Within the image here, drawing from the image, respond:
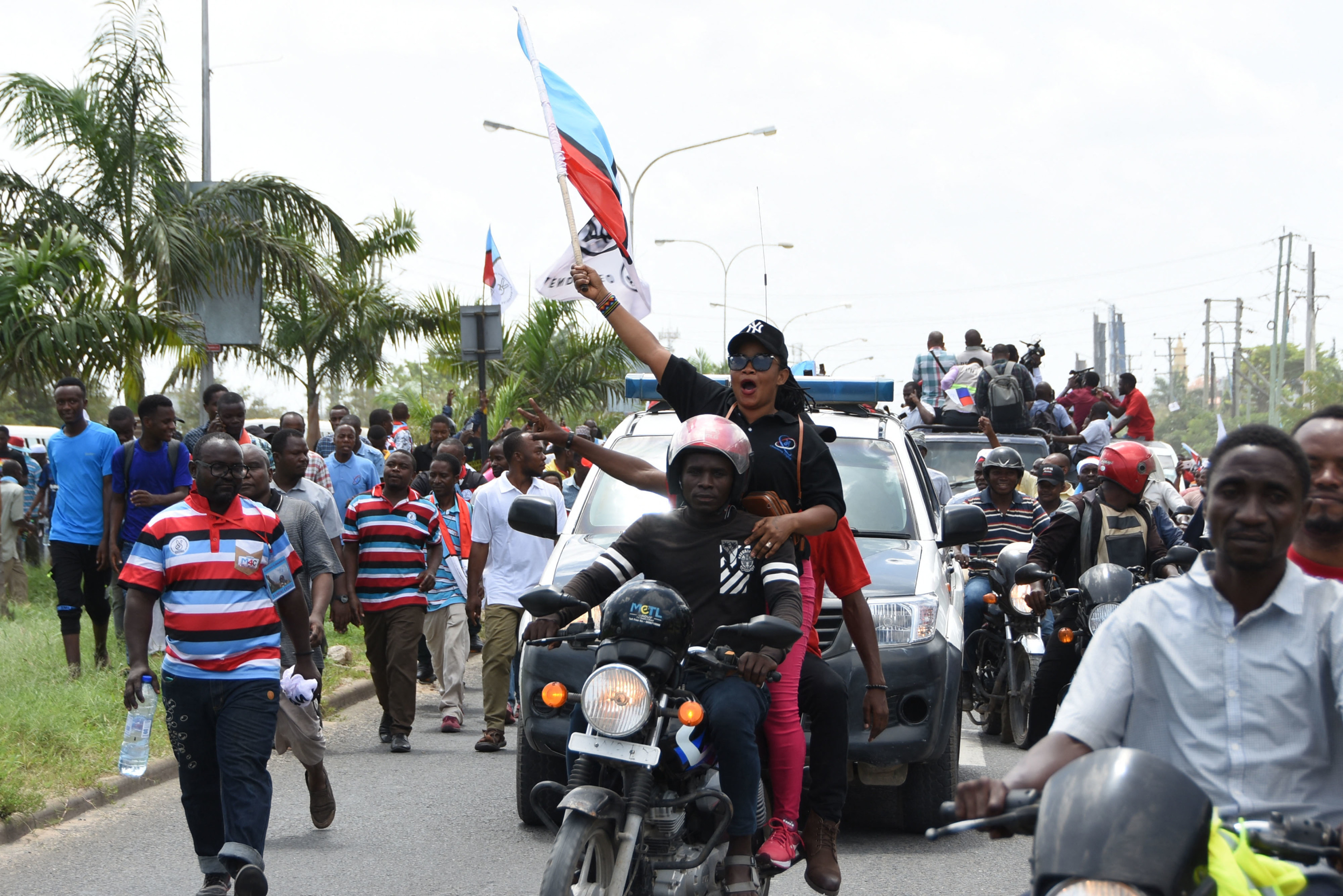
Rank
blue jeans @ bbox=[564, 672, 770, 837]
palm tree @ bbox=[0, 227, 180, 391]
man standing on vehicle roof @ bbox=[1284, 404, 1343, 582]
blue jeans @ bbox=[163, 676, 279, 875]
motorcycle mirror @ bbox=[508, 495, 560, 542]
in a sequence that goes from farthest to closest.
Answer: palm tree @ bbox=[0, 227, 180, 391] < motorcycle mirror @ bbox=[508, 495, 560, 542] < blue jeans @ bbox=[163, 676, 279, 875] < blue jeans @ bbox=[564, 672, 770, 837] < man standing on vehicle roof @ bbox=[1284, 404, 1343, 582]

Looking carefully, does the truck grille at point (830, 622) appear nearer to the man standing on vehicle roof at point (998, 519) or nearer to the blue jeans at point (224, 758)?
the blue jeans at point (224, 758)

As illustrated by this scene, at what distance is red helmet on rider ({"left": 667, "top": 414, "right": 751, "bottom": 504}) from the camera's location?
186 inches

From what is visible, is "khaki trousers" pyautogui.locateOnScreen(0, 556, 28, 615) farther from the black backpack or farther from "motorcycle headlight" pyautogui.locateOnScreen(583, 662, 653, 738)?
"motorcycle headlight" pyautogui.locateOnScreen(583, 662, 653, 738)

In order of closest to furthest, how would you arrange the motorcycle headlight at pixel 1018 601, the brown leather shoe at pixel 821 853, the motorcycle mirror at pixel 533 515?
the brown leather shoe at pixel 821 853
the motorcycle mirror at pixel 533 515
the motorcycle headlight at pixel 1018 601

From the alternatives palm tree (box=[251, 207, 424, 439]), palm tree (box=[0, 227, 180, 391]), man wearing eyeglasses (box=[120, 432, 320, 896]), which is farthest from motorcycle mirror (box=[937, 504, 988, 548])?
palm tree (box=[251, 207, 424, 439])

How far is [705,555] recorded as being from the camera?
15.7ft

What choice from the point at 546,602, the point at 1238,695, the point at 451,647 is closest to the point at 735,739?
the point at 546,602

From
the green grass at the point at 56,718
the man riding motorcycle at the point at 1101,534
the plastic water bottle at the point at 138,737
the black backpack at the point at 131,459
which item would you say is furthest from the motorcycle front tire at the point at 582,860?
the black backpack at the point at 131,459

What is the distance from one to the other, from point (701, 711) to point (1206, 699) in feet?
5.67

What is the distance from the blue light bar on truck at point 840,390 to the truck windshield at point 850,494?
3.29 ft

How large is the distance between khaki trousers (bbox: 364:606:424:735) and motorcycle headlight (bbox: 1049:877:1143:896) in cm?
734

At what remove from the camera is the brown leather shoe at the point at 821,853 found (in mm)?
5062

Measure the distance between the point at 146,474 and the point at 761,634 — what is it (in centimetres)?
704

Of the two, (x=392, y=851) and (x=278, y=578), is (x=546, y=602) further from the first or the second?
(x=392, y=851)
